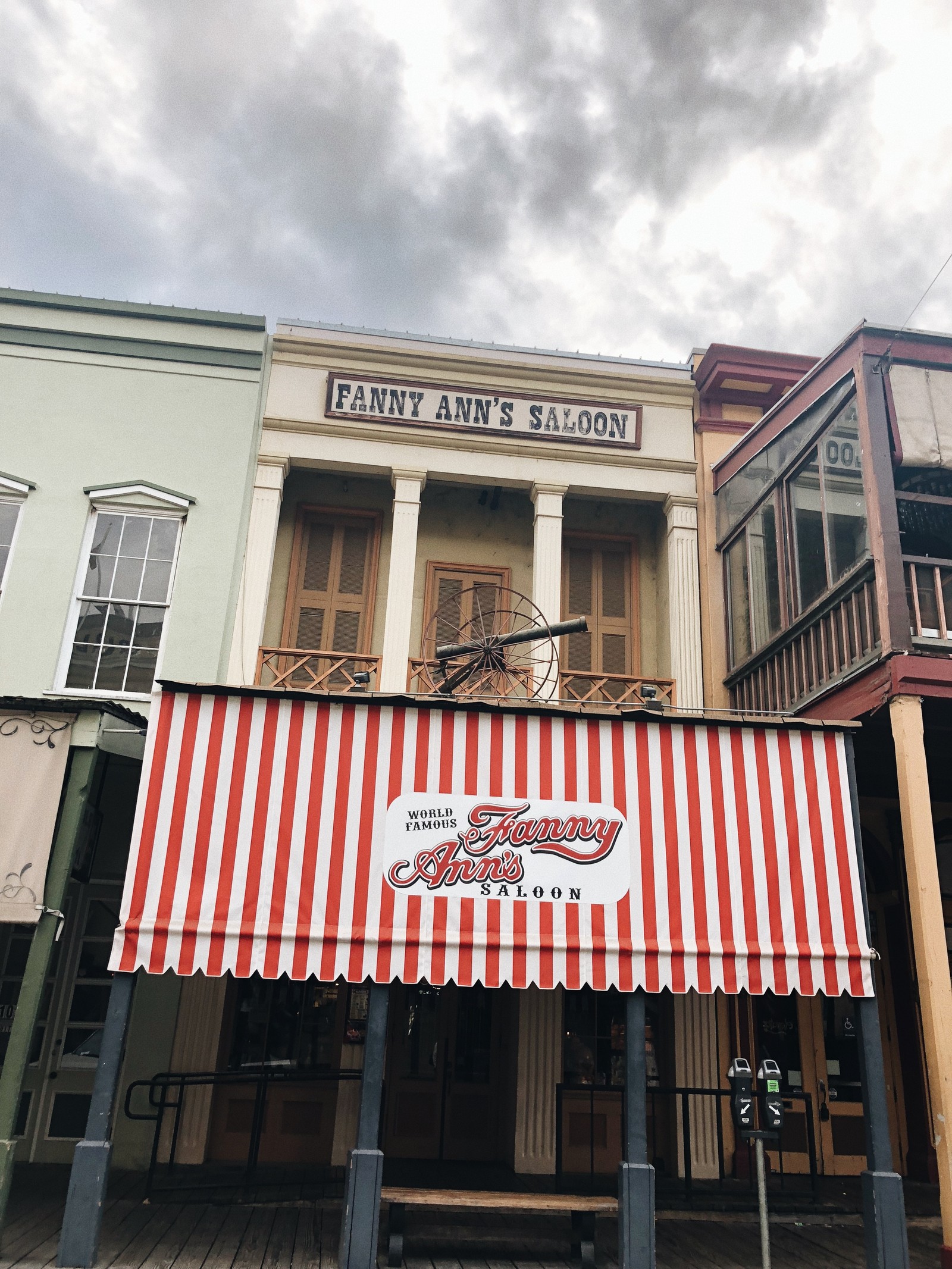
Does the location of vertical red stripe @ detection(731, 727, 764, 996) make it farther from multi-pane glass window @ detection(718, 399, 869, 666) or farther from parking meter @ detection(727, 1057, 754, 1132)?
multi-pane glass window @ detection(718, 399, 869, 666)

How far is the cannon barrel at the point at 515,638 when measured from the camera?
9359 mm

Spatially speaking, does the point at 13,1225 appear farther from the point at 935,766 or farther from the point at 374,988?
the point at 935,766

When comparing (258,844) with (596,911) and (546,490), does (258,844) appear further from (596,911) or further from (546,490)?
(546,490)

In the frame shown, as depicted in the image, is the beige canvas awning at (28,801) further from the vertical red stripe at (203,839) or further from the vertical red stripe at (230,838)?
the vertical red stripe at (230,838)

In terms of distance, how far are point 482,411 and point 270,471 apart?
2852mm

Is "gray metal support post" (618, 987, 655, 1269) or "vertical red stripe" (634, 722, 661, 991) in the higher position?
"vertical red stripe" (634, 722, 661, 991)

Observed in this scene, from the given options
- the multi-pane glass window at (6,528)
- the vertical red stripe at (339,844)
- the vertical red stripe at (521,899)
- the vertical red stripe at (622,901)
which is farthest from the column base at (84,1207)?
the multi-pane glass window at (6,528)

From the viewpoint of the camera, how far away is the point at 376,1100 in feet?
23.1

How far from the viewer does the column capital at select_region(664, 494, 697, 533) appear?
12125 millimetres

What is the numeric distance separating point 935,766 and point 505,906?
627 centimetres

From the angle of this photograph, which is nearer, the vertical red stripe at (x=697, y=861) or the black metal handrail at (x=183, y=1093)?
the vertical red stripe at (x=697, y=861)

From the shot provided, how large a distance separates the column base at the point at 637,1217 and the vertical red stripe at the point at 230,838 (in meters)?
3.45

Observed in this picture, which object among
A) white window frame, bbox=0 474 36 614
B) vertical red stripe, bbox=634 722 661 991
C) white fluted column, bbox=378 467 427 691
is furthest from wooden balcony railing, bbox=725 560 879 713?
white window frame, bbox=0 474 36 614

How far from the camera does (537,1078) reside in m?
10.3
